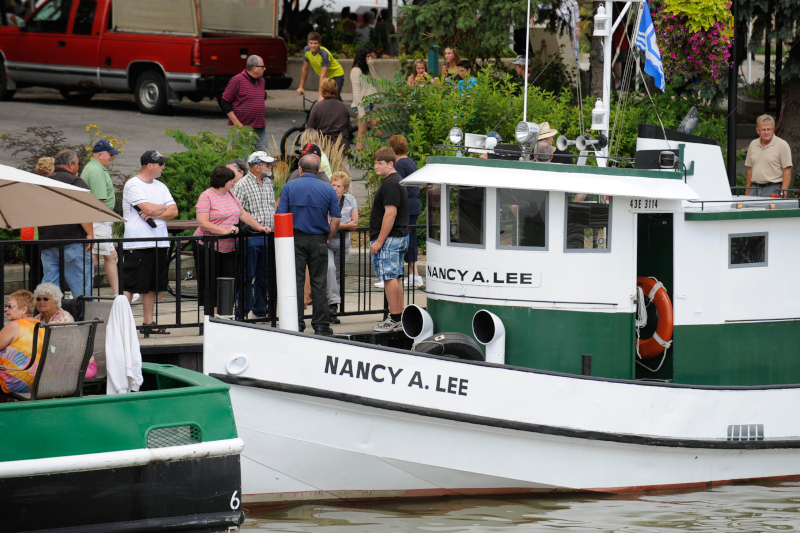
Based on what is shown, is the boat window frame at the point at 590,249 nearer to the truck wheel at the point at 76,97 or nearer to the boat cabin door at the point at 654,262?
the boat cabin door at the point at 654,262

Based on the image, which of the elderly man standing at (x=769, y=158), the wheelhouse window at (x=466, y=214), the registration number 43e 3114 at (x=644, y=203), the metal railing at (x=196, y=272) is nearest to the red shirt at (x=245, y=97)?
the metal railing at (x=196, y=272)

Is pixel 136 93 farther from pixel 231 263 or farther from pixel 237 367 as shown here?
pixel 237 367

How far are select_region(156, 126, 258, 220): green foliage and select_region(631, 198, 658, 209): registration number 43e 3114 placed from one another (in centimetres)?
611

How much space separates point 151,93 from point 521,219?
42.1ft


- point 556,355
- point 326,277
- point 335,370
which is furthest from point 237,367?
point 556,355

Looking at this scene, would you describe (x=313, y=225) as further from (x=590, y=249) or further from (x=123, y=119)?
(x=123, y=119)

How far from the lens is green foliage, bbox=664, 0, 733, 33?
36.2 ft

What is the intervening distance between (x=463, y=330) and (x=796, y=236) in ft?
9.65

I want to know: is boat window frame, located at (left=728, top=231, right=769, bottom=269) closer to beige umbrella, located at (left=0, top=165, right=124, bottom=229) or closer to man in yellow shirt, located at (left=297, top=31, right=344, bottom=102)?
beige umbrella, located at (left=0, top=165, right=124, bottom=229)

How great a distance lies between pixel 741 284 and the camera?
8664mm

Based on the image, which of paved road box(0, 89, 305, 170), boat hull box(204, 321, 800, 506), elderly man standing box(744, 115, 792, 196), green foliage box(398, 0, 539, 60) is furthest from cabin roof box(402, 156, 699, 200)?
paved road box(0, 89, 305, 170)

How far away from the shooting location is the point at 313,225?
9172 mm

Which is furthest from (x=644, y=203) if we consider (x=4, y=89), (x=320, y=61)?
(x=4, y=89)

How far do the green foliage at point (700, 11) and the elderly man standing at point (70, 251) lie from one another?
632cm
